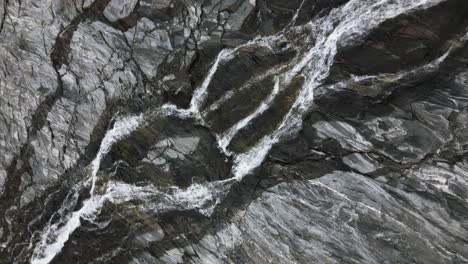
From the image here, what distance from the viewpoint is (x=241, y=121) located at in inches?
436

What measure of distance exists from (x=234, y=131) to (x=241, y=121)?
1.04 ft

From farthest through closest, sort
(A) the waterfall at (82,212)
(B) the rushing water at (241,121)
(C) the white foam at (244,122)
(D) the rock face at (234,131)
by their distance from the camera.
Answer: (A) the waterfall at (82,212) < (C) the white foam at (244,122) < (B) the rushing water at (241,121) < (D) the rock face at (234,131)

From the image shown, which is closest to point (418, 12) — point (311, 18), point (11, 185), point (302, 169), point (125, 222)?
point (311, 18)

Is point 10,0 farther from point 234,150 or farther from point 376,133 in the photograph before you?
point 376,133

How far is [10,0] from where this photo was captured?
11859 millimetres

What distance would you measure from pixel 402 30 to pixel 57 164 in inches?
373

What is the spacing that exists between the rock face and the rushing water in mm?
39

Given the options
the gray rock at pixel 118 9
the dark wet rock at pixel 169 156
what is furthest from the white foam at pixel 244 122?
the gray rock at pixel 118 9

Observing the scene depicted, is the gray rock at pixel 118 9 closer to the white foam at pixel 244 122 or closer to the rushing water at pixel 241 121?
the rushing water at pixel 241 121

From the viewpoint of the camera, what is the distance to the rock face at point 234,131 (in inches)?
369

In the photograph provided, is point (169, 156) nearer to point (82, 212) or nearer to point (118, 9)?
point (82, 212)

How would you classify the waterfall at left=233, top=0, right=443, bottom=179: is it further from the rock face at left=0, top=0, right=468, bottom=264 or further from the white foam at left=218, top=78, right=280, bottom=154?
the white foam at left=218, top=78, right=280, bottom=154

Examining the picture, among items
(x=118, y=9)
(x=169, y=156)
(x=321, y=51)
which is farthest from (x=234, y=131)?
(x=118, y=9)

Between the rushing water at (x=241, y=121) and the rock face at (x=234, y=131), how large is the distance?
39mm
